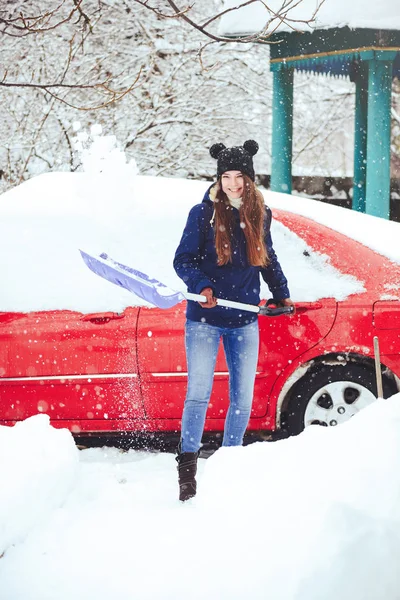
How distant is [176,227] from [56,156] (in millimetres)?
6831

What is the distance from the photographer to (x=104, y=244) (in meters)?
4.10

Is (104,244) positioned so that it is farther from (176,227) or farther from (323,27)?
(323,27)

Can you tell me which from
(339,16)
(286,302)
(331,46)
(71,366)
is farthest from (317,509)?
(331,46)

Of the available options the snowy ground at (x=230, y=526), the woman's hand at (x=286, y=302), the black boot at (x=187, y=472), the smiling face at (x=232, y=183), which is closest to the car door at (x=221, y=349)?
the woman's hand at (x=286, y=302)

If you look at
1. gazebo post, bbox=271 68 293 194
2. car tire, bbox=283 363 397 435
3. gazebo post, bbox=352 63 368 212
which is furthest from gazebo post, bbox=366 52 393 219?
car tire, bbox=283 363 397 435

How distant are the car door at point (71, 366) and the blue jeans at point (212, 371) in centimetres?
55

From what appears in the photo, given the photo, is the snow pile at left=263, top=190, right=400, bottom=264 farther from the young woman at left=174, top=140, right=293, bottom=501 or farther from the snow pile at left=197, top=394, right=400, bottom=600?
the snow pile at left=197, top=394, right=400, bottom=600

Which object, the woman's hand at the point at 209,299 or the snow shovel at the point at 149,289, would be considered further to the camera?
the snow shovel at the point at 149,289

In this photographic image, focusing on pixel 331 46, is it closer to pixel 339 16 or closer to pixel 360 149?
pixel 339 16

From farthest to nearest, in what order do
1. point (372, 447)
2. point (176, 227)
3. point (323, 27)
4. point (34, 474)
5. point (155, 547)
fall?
point (323, 27) → point (176, 227) → point (34, 474) → point (155, 547) → point (372, 447)

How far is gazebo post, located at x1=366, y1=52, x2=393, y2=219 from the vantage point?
26.3ft

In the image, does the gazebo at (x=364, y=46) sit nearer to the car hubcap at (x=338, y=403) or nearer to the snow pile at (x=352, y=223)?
the snow pile at (x=352, y=223)

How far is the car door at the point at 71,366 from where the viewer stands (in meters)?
3.91

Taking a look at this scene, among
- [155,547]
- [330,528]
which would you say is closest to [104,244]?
[155,547]
